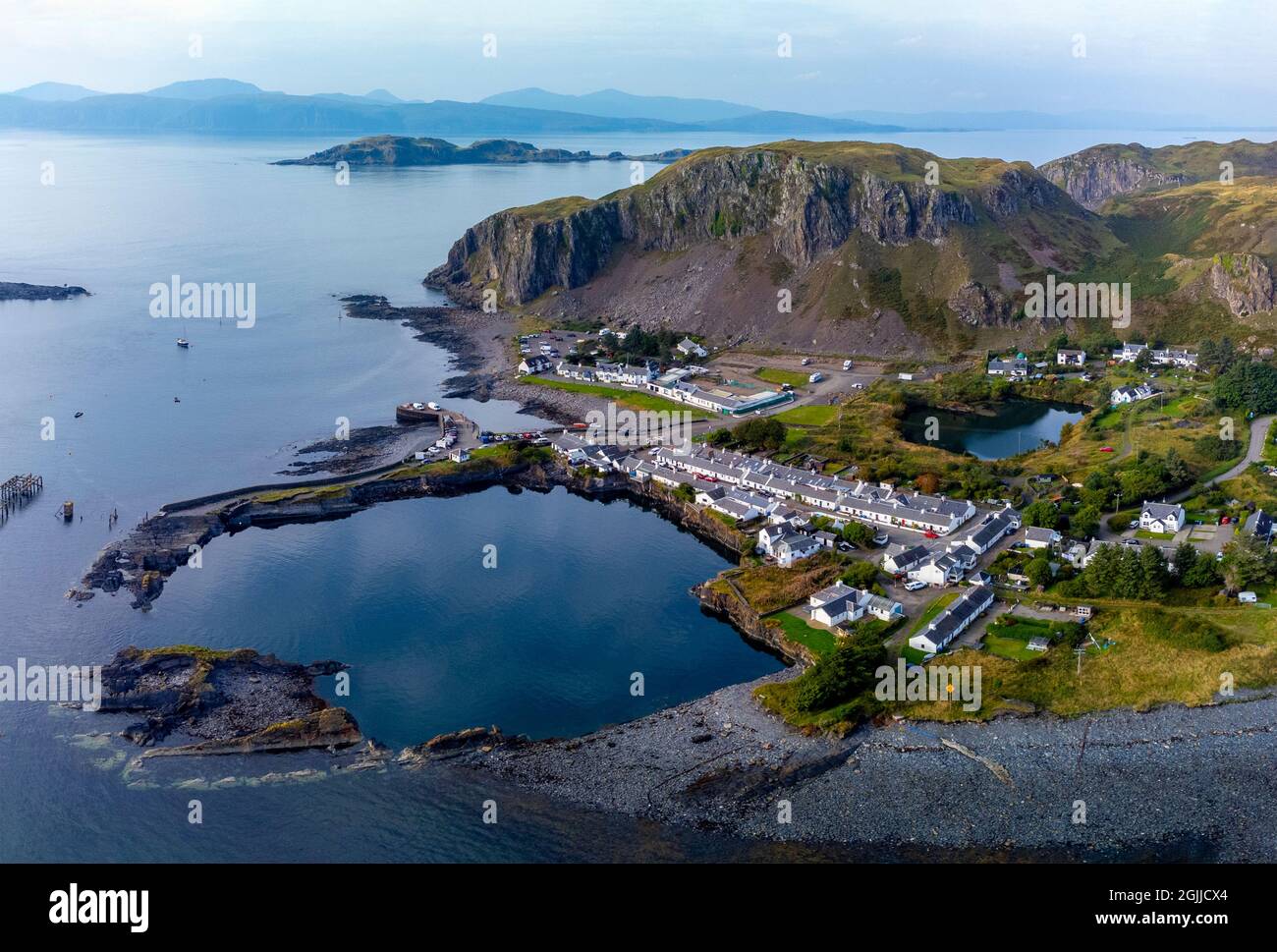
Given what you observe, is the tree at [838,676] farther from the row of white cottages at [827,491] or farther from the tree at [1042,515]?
the tree at [1042,515]

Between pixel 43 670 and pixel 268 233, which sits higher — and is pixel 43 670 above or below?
below

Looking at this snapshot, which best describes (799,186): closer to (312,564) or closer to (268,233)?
(312,564)

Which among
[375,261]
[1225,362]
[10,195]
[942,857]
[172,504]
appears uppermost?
[10,195]

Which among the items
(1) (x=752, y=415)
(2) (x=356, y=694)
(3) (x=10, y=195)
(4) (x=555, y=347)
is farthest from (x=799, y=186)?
(3) (x=10, y=195)

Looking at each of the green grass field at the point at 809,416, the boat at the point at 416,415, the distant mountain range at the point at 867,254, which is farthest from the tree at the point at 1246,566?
the boat at the point at 416,415

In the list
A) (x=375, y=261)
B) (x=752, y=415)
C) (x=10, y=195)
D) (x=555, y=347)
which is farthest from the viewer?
(x=10, y=195)

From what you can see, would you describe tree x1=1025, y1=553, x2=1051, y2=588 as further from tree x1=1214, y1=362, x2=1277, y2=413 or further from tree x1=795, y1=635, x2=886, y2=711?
tree x1=1214, y1=362, x2=1277, y2=413
